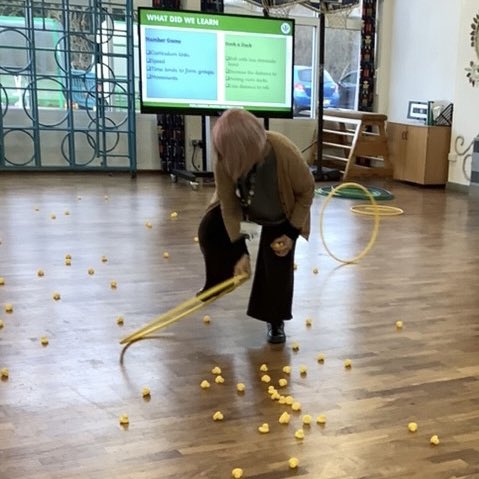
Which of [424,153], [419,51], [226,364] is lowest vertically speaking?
[226,364]

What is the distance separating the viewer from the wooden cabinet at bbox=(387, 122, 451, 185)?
7.60 m

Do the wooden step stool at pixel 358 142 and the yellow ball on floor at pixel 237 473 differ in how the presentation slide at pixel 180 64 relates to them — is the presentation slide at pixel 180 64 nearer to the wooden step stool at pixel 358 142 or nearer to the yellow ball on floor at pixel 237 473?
the wooden step stool at pixel 358 142

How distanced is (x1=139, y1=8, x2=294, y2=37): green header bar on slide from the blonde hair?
16.0ft

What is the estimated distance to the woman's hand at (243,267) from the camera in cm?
288

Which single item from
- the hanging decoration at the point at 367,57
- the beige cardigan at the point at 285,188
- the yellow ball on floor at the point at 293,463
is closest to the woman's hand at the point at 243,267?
the beige cardigan at the point at 285,188

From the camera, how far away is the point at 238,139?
2.45m

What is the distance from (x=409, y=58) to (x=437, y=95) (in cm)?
78

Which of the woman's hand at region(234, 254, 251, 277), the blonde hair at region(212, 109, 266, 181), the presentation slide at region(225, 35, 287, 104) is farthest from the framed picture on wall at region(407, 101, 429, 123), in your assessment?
the blonde hair at region(212, 109, 266, 181)

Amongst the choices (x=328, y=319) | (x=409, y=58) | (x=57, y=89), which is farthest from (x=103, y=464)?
(x=409, y=58)

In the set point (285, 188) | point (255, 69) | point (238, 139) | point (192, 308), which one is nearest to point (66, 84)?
point (255, 69)

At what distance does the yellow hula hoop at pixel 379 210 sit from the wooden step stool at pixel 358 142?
199cm

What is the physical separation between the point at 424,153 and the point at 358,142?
0.87 meters

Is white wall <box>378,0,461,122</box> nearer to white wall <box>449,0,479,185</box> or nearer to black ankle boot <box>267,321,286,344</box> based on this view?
white wall <box>449,0,479,185</box>

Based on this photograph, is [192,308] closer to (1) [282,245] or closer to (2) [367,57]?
(1) [282,245]
